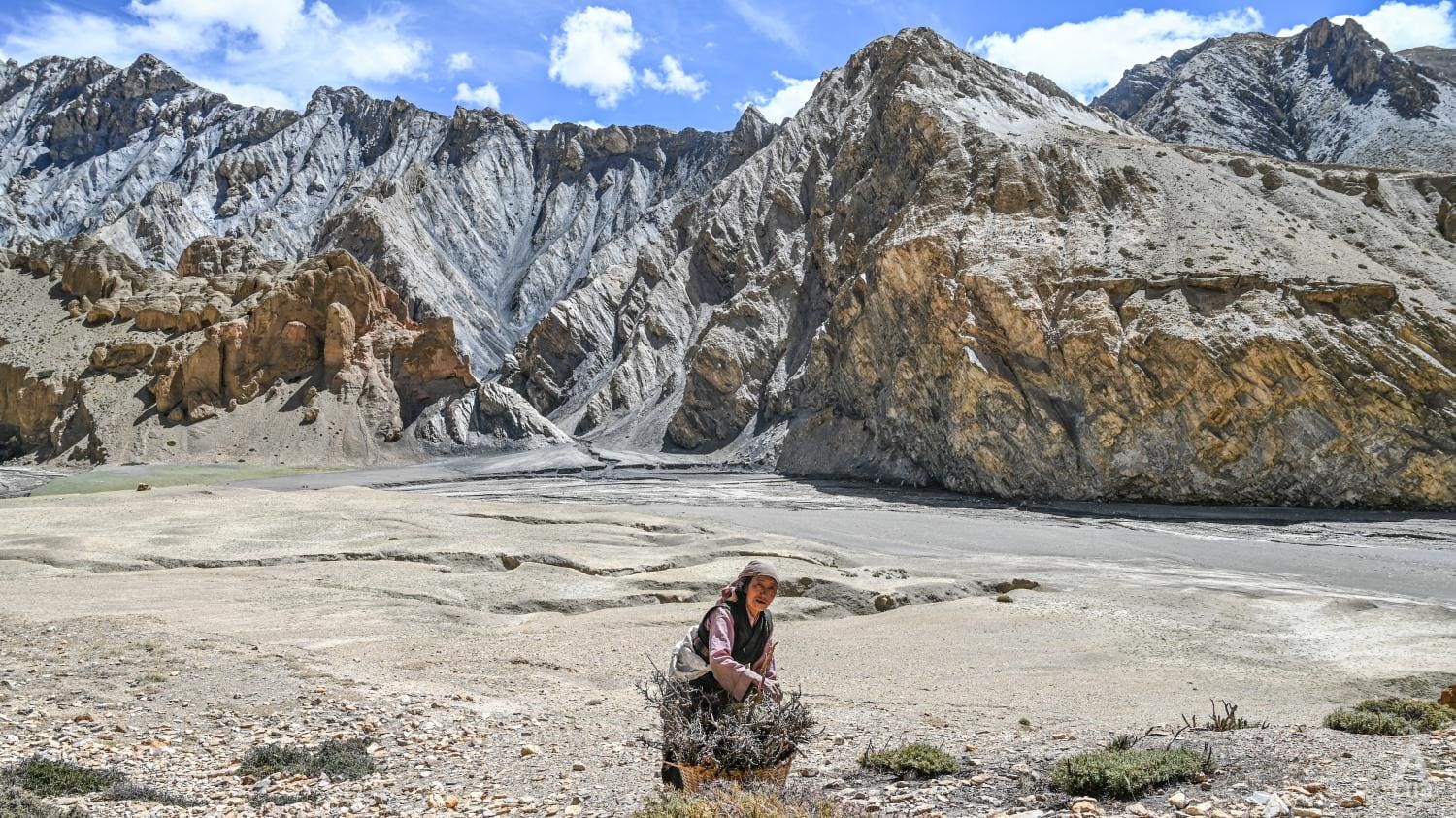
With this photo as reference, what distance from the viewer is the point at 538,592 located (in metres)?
19.7

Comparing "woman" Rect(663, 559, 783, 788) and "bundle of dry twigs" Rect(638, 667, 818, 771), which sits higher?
"woman" Rect(663, 559, 783, 788)

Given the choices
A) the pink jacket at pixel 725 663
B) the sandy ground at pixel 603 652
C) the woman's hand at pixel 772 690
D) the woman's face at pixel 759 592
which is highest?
the woman's face at pixel 759 592

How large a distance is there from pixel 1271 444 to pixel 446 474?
5230 cm

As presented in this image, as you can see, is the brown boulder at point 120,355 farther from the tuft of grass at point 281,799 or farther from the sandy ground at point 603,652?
the tuft of grass at point 281,799

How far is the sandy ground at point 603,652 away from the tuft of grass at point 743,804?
931 mm

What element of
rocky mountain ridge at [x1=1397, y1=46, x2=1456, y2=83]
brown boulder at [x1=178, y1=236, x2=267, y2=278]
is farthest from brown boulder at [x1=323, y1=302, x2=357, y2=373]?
rocky mountain ridge at [x1=1397, y1=46, x2=1456, y2=83]

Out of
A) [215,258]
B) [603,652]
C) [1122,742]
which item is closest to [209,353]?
[215,258]

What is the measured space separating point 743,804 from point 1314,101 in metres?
131

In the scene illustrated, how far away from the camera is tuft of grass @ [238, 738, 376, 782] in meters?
7.93

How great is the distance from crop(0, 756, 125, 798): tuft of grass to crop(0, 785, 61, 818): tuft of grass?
25 cm

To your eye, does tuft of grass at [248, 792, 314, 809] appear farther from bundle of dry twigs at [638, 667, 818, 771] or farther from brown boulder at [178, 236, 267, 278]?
brown boulder at [178, 236, 267, 278]

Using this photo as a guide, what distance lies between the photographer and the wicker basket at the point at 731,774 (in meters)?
6.06

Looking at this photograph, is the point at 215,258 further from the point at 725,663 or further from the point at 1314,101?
the point at 1314,101

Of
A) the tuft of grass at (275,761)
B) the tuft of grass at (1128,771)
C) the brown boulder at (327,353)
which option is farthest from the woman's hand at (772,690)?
the brown boulder at (327,353)
